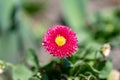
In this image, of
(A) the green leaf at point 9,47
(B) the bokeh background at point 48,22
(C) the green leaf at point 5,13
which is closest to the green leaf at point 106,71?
(B) the bokeh background at point 48,22

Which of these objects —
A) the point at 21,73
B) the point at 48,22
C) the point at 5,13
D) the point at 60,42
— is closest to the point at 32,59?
the point at 21,73

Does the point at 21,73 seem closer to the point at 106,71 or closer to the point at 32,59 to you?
the point at 32,59

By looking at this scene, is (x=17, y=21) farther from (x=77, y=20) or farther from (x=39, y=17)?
(x=39, y=17)

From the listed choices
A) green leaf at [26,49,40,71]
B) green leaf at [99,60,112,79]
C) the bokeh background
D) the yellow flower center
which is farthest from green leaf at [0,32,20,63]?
the yellow flower center

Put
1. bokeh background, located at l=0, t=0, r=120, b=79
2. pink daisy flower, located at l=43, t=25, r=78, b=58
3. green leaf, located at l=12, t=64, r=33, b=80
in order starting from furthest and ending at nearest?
bokeh background, located at l=0, t=0, r=120, b=79 < green leaf, located at l=12, t=64, r=33, b=80 < pink daisy flower, located at l=43, t=25, r=78, b=58

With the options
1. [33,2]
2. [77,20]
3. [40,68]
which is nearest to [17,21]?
[77,20]

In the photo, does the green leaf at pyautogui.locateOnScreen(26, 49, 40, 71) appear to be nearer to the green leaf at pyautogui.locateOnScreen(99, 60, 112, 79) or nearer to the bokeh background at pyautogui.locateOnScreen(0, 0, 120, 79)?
the green leaf at pyautogui.locateOnScreen(99, 60, 112, 79)

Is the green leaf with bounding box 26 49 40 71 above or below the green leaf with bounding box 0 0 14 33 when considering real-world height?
below

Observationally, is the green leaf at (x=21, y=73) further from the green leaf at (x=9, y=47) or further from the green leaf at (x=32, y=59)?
the green leaf at (x=9, y=47)
